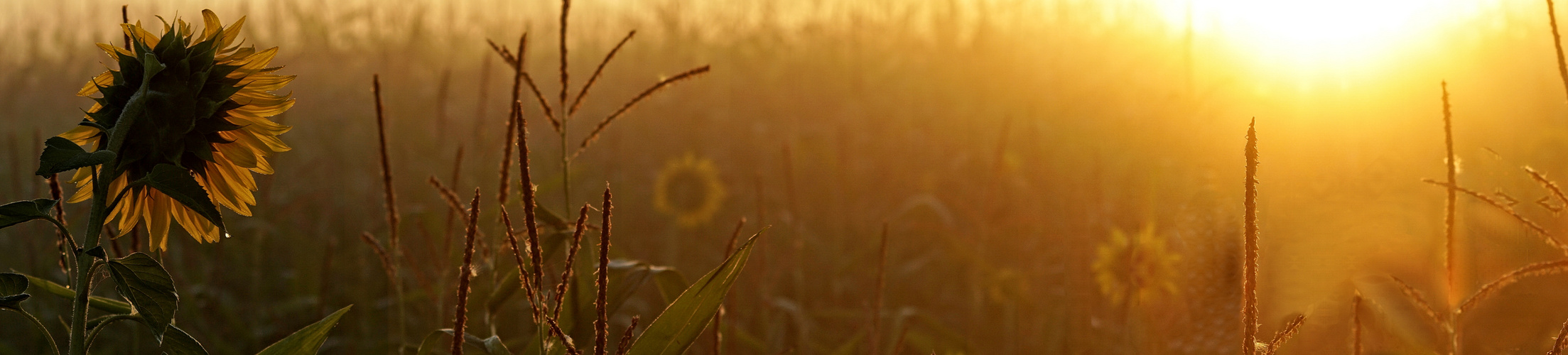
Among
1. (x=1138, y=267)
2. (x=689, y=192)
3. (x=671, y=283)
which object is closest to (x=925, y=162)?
(x=689, y=192)

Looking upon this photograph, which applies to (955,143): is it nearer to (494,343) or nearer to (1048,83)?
(1048,83)

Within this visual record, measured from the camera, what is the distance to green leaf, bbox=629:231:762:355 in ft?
2.77

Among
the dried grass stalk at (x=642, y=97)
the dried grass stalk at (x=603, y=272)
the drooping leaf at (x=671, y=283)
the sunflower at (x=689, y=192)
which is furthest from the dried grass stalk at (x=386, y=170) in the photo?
the sunflower at (x=689, y=192)

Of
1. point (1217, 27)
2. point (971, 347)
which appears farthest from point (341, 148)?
point (1217, 27)

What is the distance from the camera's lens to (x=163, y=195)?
776 millimetres

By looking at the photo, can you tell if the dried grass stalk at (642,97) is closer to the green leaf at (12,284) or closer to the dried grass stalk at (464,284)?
the dried grass stalk at (464,284)

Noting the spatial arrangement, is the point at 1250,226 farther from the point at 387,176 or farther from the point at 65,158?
the point at 387,176

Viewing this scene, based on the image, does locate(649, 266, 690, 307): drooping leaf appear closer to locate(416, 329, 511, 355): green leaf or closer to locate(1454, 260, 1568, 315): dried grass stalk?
locate(416, 329, 511, 355): green leaf

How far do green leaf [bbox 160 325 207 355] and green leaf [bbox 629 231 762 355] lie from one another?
0.32 m

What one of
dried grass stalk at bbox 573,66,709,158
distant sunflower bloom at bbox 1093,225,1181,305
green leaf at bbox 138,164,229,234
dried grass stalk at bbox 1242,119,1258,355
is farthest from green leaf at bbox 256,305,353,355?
distant sunflower bloom at bbox 1093,225,1181,305

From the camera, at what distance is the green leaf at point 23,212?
2.10 ft

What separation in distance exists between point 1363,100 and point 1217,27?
59 cm

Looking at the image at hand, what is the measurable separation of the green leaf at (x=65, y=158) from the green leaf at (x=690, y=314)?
1.33ft

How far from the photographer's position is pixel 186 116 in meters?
0.68
